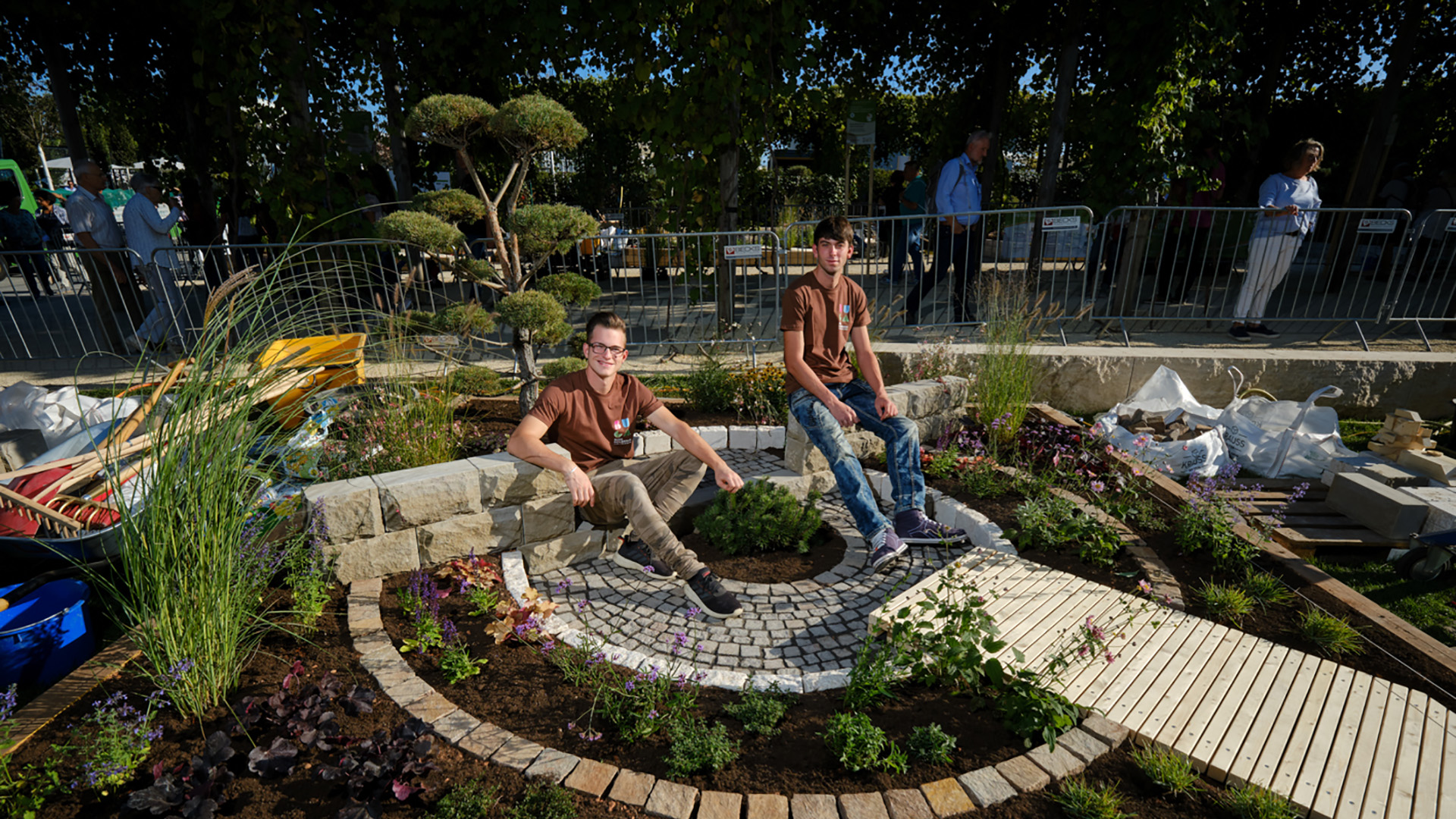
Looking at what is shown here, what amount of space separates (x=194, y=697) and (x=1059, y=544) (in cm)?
364

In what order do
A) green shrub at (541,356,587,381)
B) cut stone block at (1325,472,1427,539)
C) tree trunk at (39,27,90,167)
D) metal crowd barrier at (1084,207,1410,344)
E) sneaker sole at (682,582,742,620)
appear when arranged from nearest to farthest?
sneaker sole at (682,582,742,620), cut stone block at (1325,472,1427,539), green shrub at (541,356,587,381), metal crowd barrier at (1084,207,1410,344), tree trunk at (39,27,90,167)

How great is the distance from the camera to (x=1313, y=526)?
12.7 ft

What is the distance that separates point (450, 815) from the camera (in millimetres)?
1976

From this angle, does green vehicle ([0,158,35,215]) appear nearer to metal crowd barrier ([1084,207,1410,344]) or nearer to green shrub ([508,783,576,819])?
green shrub ([508,783,576,819])

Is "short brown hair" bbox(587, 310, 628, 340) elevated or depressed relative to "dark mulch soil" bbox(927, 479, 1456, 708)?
elevated

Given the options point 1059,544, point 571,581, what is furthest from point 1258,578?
point 571,581

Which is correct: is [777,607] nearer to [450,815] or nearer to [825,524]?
[825,524]

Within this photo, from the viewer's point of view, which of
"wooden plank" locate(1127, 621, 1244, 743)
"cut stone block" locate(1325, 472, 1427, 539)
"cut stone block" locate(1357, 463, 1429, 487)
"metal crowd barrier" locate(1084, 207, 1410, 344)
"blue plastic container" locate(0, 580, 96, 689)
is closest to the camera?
"wooden plank" locate(1127, 621, 1244, 743)

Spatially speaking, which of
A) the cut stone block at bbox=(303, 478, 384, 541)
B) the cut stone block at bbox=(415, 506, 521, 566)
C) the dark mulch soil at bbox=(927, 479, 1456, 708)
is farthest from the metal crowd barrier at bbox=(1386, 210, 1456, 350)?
the cut stone block at bbox=(303, 478, 384, 541)

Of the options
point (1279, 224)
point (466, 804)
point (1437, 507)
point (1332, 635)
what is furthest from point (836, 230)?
point (1279, 224)

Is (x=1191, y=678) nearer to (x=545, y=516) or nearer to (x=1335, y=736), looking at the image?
(x=1335, y=736)

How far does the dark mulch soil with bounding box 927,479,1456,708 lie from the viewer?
262cm

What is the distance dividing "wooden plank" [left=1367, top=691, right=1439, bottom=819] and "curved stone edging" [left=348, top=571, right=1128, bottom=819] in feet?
2.30

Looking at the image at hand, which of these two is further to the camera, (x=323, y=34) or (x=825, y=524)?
(x=323, y=34)
